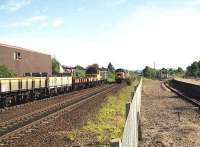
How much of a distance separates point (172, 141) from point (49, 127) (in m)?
5.60

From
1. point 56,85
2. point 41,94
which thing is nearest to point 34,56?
point 56,85

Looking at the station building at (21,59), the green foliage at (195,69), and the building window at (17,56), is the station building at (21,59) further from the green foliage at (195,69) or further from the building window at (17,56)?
the green foliage at (195,69)

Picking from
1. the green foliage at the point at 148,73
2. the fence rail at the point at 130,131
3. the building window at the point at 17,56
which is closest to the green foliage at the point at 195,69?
the green foliage at the point at 148,73

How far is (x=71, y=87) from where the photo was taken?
51688 mm

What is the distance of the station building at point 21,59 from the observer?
206ft

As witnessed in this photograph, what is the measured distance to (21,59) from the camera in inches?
2702

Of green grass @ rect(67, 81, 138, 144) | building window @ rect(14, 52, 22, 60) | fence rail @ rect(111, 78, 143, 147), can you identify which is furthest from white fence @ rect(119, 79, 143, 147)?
building window @ rect(14, 52, 22, 60)

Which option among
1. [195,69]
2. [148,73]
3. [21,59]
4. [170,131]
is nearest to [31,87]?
[170,131]

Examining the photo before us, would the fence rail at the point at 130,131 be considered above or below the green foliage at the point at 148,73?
below

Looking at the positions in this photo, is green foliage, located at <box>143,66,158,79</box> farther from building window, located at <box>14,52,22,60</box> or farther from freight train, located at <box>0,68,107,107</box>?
freight train, located at <box>0,68,107,107</box>

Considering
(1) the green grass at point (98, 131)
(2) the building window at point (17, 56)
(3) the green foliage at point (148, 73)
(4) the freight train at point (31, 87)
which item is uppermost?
(2) the building window at point (17, 56)

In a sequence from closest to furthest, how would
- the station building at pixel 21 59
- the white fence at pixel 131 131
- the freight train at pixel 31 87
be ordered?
the white fence at pixel 131 131 < the freight train at pixel 31 87 < the station building at pixel 21 59

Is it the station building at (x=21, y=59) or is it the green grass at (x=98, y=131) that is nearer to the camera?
the green grass at (x=98, y=131)

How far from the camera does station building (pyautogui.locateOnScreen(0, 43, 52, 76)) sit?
62.9 metres
